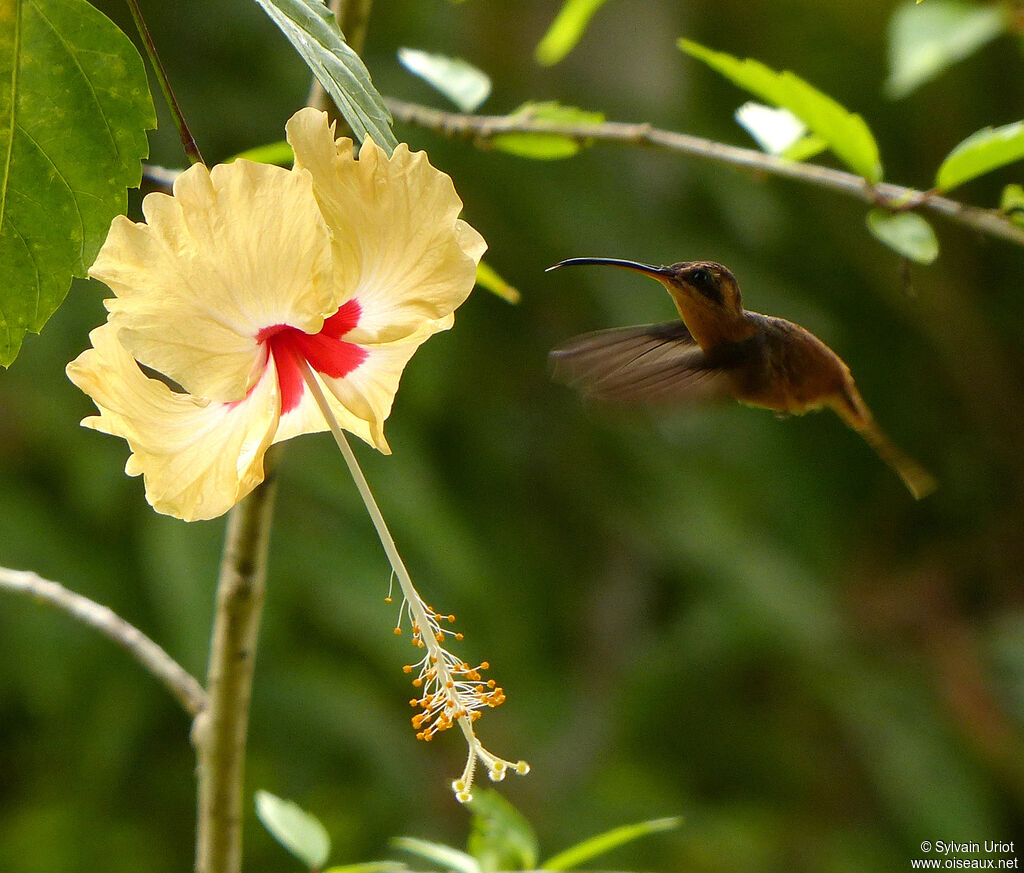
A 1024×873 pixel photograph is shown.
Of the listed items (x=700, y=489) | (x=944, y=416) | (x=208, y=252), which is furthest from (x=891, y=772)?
(x=208, y=252)

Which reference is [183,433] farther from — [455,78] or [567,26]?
[567,26]

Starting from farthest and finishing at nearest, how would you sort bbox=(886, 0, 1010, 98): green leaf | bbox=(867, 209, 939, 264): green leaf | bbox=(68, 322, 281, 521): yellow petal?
bbox=(886, 0, 1010, 98): green leaf < bbox=(867, 209, 939, 264): green leaf < bbox=(68, 322, 281, 521): yellow petal

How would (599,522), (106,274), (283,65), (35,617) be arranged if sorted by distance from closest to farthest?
1. (106,274)
2. (35,617)
3. (283,65)
4. (599,522)

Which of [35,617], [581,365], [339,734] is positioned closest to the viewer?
[581,365]

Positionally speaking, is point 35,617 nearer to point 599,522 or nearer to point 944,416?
point 599,522

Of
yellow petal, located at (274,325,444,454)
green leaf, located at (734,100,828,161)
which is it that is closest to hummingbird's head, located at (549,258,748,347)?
yellow petal, located at (274,325,444,454)

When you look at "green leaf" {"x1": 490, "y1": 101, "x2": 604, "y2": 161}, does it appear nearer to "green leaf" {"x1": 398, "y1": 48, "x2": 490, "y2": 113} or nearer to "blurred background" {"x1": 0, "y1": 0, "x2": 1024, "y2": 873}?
"green leaf" {"x1": 398, "y1": 48, "x2": 490, "y2": 113}
